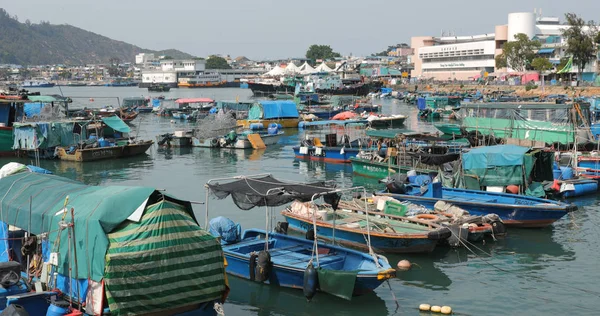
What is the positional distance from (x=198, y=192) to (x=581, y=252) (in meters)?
15.3

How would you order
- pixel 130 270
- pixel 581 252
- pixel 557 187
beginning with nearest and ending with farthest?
pixel 130 270 < pixel 581 252 < pixel 557 187

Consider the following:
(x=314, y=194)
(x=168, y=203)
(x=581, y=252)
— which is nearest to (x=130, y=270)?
(x=168, y=203)

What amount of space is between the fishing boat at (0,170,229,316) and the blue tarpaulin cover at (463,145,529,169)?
13.1 meters

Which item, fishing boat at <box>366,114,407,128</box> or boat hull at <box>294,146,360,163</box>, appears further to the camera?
fishing boat at <box>366,114,407,128</box>

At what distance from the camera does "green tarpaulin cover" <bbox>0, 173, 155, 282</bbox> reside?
451 inches

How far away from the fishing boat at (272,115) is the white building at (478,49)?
4809cm

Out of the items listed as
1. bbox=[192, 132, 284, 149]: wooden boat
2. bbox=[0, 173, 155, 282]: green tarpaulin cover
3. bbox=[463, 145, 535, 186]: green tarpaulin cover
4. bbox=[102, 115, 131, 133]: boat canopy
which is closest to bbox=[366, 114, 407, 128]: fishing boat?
bbox=[192, 132, 284, 149]: wooden boat

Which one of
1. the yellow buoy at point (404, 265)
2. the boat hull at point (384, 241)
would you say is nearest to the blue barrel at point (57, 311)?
the boat hull at point (384, 241)

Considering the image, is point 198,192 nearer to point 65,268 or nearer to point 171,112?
point 65,268

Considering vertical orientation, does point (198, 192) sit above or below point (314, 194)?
below

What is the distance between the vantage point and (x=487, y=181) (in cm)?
2269

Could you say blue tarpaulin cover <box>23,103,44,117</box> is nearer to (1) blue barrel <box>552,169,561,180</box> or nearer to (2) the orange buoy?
(2) the orange buoy

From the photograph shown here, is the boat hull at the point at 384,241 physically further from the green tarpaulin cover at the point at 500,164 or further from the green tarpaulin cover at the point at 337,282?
the green tarpaulin cover at the point at 500,164

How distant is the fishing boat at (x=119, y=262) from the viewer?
36.7 ft
